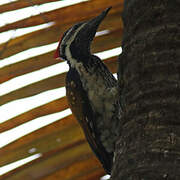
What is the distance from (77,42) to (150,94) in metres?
1.57

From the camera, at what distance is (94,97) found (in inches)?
128

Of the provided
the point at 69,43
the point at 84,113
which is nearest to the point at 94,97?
the point at 84,113

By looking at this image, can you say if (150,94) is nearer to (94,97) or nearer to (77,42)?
(94,97)

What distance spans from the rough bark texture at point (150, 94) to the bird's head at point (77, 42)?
1.01m

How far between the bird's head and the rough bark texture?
101 centimetres

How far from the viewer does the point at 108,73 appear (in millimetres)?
3283

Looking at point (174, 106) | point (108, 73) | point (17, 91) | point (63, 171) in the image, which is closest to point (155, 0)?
point (174, 106)

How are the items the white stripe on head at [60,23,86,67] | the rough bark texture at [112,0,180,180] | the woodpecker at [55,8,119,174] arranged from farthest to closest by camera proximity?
the white stripe on head at [60,23,86,67] → the woodpecker at [55,8,119,174] → the rough bark texture at [112,0,180,180]

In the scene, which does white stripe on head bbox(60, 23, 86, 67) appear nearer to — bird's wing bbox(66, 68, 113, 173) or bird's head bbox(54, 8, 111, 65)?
bird's head bbox(54, 8, 111, 65)

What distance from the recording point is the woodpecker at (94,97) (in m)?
3.22

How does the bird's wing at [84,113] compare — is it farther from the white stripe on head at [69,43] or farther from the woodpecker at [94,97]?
the white stripe on head at [69,43]

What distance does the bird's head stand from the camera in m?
3.31

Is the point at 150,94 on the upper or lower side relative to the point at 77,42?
upper

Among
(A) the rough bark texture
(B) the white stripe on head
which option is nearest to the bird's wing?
(B) the white stripe on head
